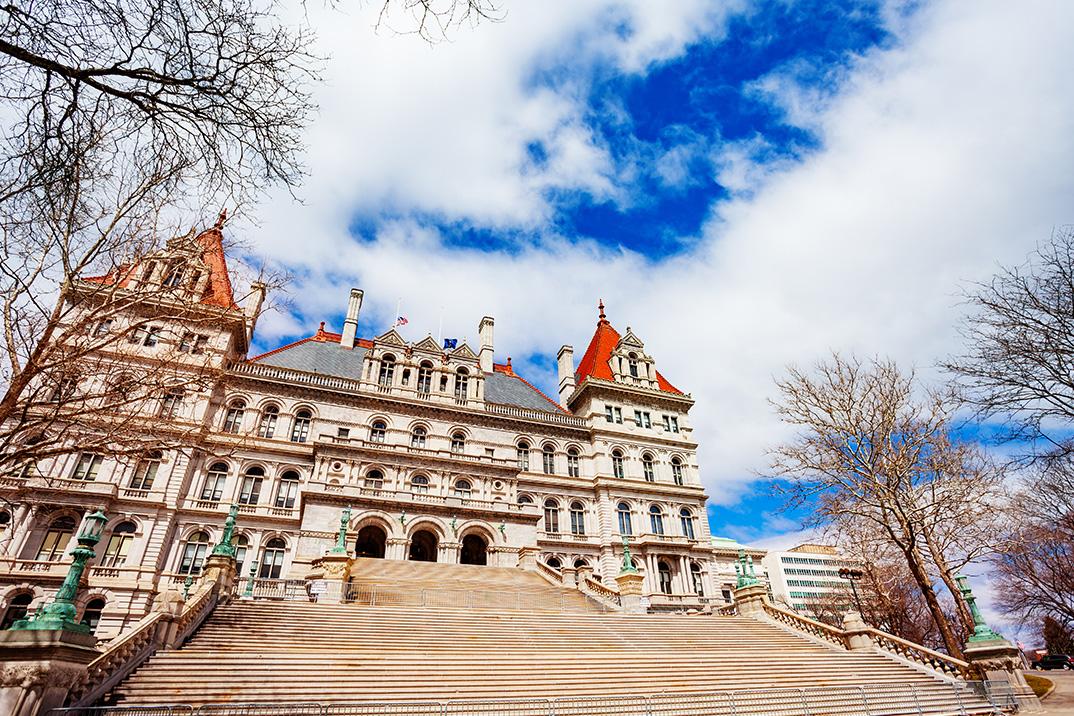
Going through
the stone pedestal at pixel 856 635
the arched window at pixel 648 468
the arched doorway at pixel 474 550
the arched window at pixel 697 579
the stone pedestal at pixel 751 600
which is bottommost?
the stone pedestal at pixel 856 635

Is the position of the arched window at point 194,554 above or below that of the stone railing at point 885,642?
above

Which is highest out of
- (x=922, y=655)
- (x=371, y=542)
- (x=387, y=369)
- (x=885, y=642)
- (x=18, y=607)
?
(x=387, y=369)

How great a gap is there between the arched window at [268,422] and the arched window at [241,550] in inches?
225

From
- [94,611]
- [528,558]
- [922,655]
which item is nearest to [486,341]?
[528,558]

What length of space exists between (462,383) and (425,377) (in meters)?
2.51

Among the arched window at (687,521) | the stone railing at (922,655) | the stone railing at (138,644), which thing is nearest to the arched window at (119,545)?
the stone railing at (138,644)

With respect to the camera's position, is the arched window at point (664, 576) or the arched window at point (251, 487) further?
the arched window at point (664, 576)

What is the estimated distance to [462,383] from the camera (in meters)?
36.1

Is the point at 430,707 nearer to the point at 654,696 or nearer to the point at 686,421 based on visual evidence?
the point at 654,696

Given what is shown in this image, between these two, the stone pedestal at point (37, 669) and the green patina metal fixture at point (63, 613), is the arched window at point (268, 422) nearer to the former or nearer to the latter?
the green patina metal fixture at point (63, 613)

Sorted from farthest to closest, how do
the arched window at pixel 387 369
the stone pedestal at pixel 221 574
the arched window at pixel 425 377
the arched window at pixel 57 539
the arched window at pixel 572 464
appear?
the arched window at pixel 572 464
the arched window at pixel 425 377
the arched window at pixel 387 369
the arched window at pixel 57 539
the stone pedestal at pixel 221 574

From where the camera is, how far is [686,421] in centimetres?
3944

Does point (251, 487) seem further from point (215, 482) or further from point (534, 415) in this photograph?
point (534, 415)

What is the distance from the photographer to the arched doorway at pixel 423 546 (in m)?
27.8
